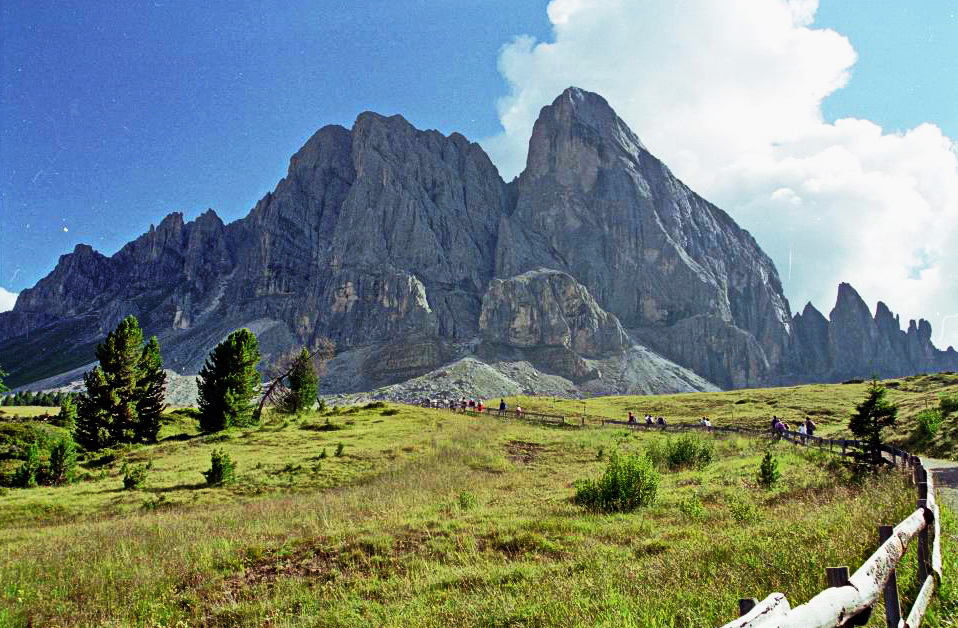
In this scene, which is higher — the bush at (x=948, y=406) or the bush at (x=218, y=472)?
the bush at (x=948, y=406)

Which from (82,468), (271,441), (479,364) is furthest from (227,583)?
(479,364)

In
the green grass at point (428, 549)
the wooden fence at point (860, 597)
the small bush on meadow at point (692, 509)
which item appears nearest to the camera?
the wooden fence at point (860, 597)

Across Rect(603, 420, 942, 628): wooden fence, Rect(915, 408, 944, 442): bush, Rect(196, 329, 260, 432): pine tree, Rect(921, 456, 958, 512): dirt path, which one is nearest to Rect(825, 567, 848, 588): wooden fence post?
Rect(603, 420, 942, 628): wooden fence

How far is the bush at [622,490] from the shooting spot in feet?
52.5

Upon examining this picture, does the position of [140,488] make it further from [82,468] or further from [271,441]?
[271,441]

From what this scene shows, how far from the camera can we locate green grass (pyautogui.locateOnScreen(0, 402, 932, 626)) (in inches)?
300

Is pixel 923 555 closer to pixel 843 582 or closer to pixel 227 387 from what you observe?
pixel 843 582

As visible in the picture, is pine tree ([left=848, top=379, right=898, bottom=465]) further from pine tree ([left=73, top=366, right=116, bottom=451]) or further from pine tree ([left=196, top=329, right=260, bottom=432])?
pine tree ([left=73, top=366, right=116, bottom=451])

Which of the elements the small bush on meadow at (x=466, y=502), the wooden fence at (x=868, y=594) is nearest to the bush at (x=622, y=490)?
the small bush on meadow at (x=466, y=502)

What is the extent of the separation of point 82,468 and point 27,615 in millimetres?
24445

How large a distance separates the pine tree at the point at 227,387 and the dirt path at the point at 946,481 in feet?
152

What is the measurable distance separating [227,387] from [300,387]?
44.5 ft

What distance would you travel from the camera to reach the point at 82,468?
29500 mm

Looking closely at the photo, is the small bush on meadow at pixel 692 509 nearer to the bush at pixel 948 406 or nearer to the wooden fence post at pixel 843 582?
the wooden fence post at pixel 843 582
